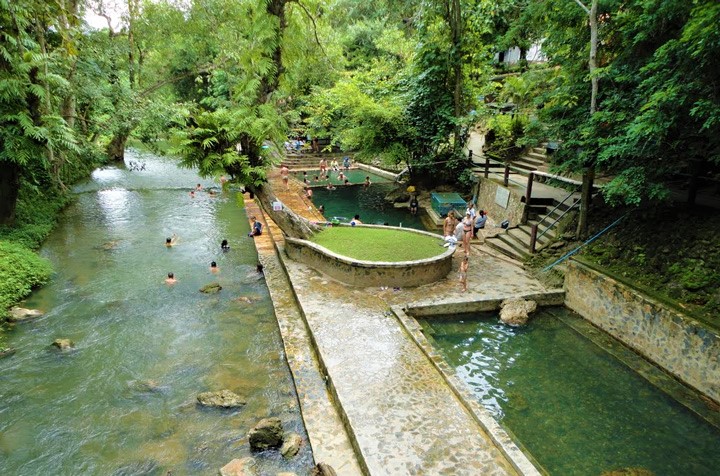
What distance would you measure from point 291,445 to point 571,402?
4763 millimetres

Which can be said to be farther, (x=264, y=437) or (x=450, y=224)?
(x=450, y=224)

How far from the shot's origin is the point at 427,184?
22.1m

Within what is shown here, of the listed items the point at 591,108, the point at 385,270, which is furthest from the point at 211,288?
the point at 591,108

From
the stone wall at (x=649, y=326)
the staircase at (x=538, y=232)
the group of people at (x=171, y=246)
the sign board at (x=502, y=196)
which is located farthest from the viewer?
the sign board at (x=502, y=196)

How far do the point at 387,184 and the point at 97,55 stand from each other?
16.1m

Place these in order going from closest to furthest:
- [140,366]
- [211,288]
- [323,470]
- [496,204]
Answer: [323,470] < [140,366] < [211,288] < [496,204]

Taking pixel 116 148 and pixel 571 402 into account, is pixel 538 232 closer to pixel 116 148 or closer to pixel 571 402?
pixel 571 402

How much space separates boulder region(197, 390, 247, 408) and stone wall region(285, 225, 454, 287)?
4325 millimetres

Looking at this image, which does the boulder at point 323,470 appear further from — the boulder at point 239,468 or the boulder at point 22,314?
the boulder at point 22,314

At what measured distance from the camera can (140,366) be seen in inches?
337

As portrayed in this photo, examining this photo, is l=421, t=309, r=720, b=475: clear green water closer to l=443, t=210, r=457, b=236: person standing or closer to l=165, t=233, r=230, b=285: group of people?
l=443, t=210, r=457, b=236: person standing

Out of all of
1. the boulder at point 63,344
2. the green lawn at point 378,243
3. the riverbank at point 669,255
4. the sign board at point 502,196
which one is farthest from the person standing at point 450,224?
the boulder at point 63,344

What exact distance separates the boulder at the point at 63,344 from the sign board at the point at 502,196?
1383 cm

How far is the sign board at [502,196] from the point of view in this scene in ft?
52.1
